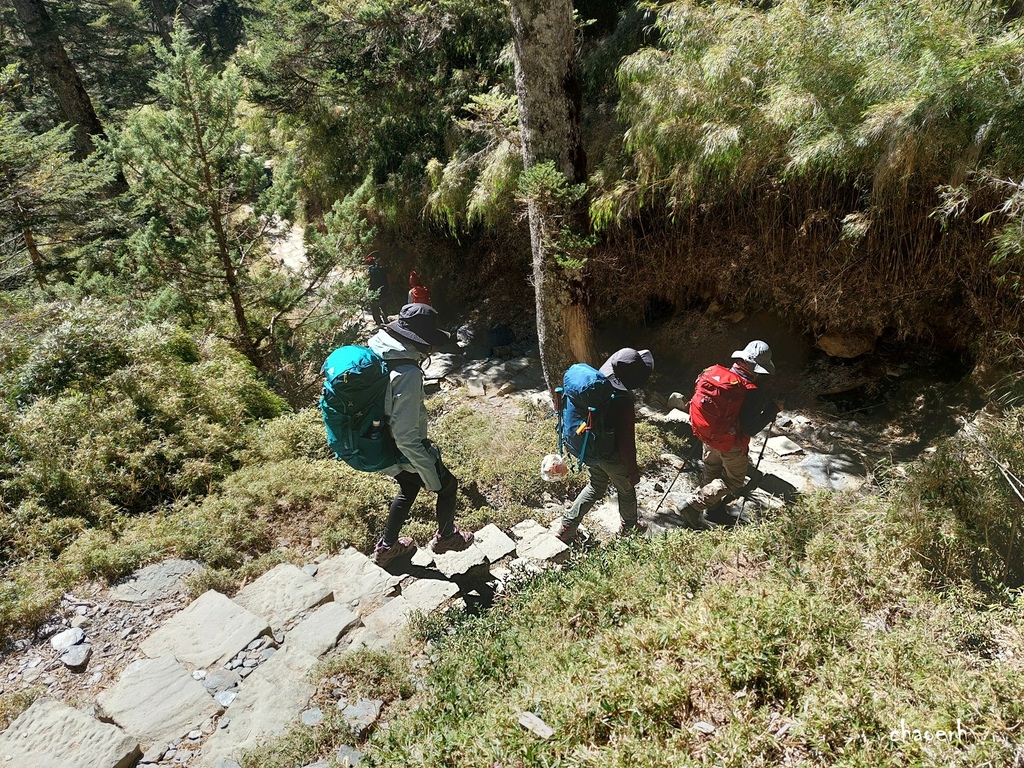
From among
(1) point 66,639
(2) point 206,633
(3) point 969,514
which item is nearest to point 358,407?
(2) point 206,633

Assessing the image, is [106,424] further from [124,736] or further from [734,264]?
[734,264]

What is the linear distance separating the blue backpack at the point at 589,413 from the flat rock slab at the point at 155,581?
11.3 feet

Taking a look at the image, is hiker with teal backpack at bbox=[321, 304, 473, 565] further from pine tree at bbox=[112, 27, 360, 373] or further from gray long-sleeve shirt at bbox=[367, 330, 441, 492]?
pine tree at bbox=[112, 27, 360, 373]

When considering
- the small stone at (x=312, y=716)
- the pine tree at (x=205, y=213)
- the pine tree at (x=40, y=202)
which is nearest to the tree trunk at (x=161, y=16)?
the pine tree at (x=40, y=202)

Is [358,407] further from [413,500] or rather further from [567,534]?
[567,534]

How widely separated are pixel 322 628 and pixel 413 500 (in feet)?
3.95

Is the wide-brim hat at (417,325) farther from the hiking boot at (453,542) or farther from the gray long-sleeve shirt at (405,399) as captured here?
the hiking boot at (453,542)

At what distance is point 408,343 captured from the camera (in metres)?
4.57

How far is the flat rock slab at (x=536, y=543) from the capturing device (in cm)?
521

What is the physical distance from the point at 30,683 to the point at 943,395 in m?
8.68

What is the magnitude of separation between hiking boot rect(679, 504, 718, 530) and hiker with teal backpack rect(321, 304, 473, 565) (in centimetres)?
253

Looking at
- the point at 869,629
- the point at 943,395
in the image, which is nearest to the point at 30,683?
the point at 869,629

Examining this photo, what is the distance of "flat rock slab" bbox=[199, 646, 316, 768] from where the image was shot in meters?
3.28

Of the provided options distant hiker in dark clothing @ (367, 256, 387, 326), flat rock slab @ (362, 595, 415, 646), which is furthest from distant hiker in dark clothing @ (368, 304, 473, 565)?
distant hiker in dark clothing @ (367, 256, 387, 326)
